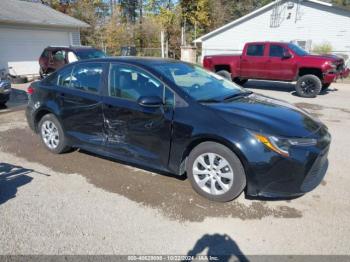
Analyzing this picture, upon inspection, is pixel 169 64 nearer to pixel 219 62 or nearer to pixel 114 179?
pixel 114 179

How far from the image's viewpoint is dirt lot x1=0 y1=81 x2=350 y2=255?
2743 mm

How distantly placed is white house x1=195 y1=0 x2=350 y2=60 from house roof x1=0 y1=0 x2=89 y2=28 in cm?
1128

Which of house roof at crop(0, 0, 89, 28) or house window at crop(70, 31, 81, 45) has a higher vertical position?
house roof at crop(0, 0, 89, 28)

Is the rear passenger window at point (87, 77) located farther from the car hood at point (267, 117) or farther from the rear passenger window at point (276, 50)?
the rear passenger window at point (276, 50)

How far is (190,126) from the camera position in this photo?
3.36 meters

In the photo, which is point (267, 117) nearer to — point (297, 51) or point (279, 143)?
point (279, 143)

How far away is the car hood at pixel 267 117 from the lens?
312 centimetres

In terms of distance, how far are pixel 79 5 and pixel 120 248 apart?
34.3m

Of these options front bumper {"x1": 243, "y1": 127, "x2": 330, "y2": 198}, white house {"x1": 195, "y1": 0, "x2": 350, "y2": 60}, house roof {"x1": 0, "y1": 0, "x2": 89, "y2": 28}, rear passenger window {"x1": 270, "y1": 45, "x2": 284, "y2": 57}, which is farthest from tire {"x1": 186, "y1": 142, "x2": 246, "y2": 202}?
white house {"x1": 195, "y1": 0, "x2": 350, "y2": 60}

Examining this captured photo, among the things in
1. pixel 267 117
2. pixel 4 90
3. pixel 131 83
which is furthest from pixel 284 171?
pixel 4 90

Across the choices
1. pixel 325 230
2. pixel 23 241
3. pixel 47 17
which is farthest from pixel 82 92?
pixel 47 17

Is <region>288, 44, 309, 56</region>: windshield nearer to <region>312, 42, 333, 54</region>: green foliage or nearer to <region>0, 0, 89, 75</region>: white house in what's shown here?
<region>312, 42, 333, 54</region>: green foliage

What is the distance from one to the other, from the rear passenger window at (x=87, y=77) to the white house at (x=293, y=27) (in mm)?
18950

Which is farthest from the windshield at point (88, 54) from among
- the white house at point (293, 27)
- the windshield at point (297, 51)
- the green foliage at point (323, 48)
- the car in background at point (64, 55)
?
the green foliage at point (323, 48)
